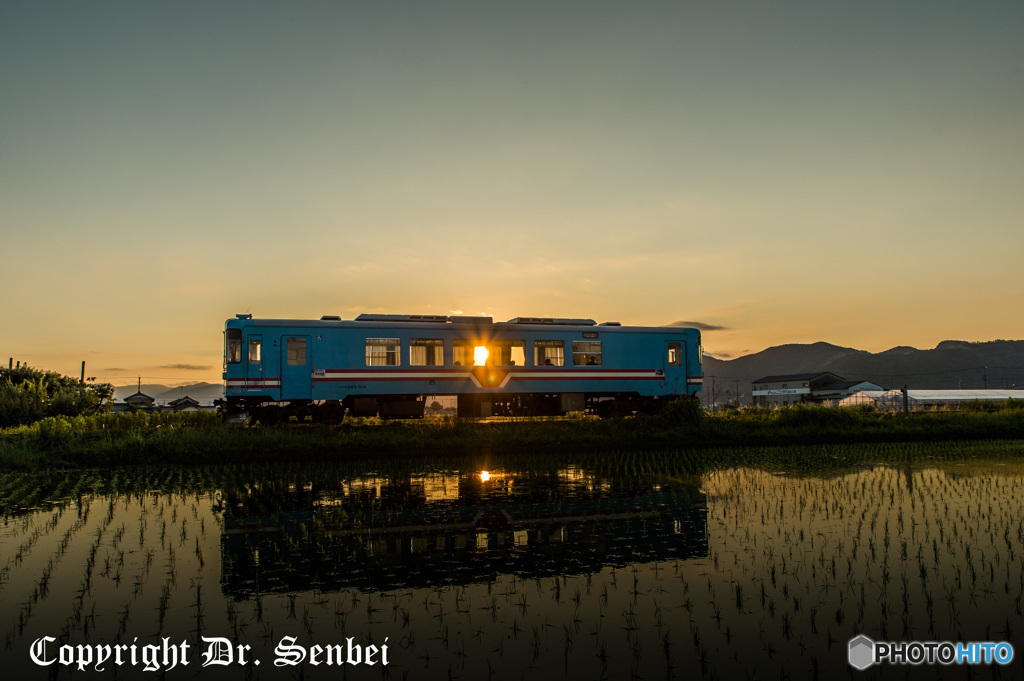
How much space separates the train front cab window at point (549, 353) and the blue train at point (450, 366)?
4cm

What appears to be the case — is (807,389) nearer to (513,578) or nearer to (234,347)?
(234,347)

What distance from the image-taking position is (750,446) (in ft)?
71.4

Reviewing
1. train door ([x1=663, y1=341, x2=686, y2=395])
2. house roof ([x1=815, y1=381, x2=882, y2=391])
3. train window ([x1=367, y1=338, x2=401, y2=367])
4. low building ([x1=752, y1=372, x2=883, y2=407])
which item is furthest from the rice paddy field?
house roof ([x1=815, y1=381, x2=882, y2=391])

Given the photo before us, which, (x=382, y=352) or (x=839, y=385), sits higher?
(x=382, y=352)

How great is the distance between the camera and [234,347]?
2184cm

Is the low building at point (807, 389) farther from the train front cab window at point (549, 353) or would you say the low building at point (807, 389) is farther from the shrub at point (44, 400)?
the shrub at point (44, 400)

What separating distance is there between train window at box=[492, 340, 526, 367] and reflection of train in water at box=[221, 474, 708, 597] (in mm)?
11342

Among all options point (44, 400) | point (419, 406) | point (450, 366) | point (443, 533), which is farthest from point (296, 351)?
point (443, 533)

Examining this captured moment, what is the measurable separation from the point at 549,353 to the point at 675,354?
5535 mm

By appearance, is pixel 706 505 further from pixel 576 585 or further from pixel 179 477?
pixel 179 477

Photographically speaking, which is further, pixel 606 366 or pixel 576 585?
pixel 606 366

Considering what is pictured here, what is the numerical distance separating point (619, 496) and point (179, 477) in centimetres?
1039

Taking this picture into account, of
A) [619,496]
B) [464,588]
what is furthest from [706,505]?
[464,588]

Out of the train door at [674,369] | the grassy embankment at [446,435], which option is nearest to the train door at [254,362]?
the grassy embankment at [446,435]
